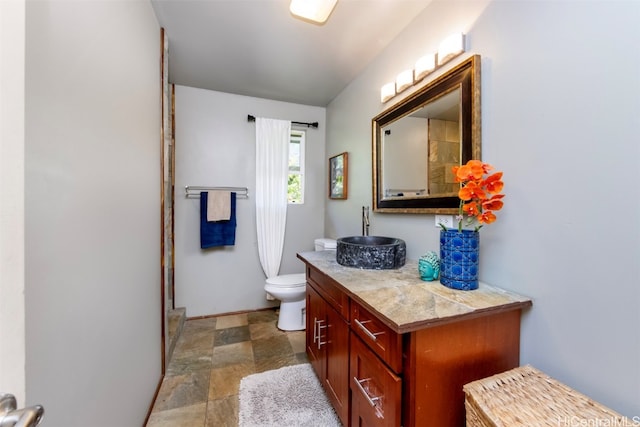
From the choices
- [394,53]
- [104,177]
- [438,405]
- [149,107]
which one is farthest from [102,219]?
[394,53]

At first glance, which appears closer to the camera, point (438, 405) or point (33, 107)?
point (33, 107)

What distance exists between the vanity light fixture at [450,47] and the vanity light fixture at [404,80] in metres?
0.23

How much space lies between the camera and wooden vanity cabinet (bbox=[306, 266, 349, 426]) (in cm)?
129

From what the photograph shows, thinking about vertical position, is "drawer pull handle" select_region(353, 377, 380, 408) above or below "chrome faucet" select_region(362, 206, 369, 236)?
below

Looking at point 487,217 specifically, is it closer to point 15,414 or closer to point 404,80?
point 404,80

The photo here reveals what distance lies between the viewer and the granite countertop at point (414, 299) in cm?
87

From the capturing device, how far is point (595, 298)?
0.85 metres

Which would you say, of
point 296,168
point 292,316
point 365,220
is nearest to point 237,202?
point 296,168

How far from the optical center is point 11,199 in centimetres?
41

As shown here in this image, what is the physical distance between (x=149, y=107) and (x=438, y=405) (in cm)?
202

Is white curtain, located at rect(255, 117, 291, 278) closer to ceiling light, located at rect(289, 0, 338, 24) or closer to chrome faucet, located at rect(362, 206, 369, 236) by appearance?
chrome faucet, located at rect(362, 206, 369, 236)

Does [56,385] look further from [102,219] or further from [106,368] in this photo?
[102,219]

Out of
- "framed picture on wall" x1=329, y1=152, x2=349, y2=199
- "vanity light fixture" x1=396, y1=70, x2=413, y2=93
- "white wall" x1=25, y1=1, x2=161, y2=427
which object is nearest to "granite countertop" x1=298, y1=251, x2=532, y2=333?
"white wall" x1=25, y1=1, x2=161, y2=427

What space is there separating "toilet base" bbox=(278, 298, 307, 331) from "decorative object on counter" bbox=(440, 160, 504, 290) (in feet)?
5.25
